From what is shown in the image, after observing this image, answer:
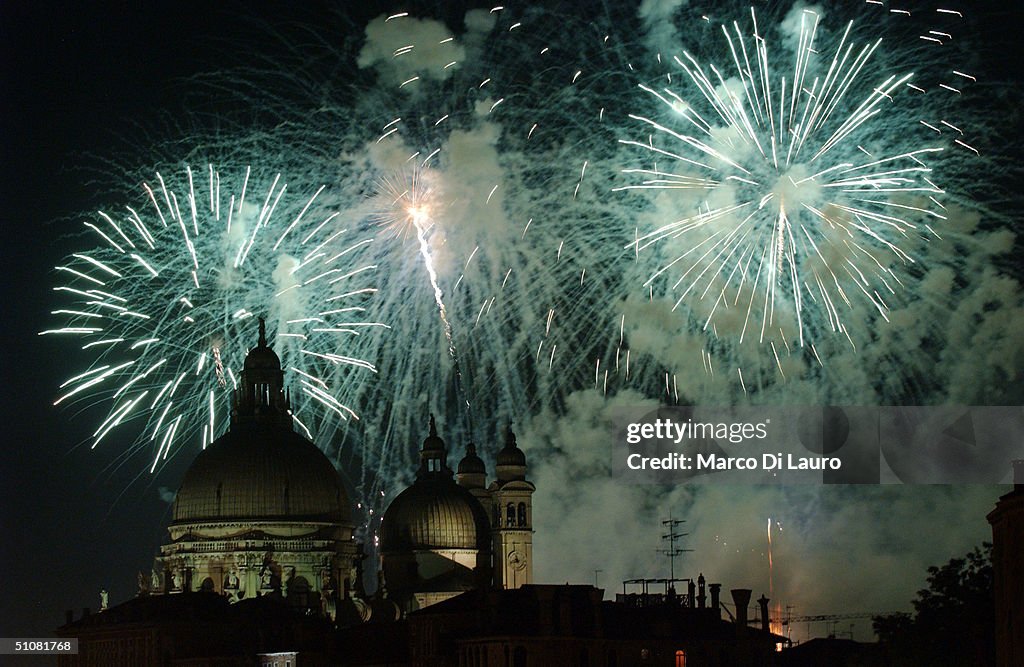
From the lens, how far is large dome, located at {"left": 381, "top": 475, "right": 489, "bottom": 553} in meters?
139

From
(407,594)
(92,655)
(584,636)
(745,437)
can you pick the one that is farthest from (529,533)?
(745,437)

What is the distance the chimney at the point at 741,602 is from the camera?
329ft

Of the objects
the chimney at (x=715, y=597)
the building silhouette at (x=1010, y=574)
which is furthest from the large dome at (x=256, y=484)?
the building silhouette at (x=1010, y=574)

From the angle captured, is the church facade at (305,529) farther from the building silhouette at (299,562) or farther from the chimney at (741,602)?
the chimney at (741,602)

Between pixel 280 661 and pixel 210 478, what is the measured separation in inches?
723

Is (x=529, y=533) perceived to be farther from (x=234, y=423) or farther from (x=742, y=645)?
(x=742, y=645)

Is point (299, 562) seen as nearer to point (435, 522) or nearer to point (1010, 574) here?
point (435, 522)

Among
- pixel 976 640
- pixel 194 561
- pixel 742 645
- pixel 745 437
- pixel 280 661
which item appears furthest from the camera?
pixel 194 561

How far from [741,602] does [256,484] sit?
40989 mm

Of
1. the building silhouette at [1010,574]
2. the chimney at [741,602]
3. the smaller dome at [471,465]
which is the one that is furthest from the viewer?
the smaller dome at [471,465]

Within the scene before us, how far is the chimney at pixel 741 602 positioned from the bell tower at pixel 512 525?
3655 cm

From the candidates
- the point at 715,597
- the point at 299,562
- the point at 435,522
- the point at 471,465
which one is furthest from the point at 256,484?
the point at 715,597

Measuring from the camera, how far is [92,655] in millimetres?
125812

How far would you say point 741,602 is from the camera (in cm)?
10044
